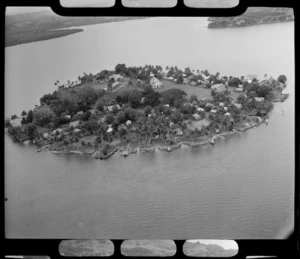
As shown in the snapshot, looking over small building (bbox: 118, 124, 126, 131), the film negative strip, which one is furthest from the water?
small building (bbox: 118, 124, 126, 131)

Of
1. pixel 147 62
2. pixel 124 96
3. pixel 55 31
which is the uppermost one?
pixel 55 31

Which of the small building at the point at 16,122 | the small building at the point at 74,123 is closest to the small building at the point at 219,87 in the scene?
the small building at the point at 74,123

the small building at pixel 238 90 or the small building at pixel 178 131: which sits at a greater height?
the small building at pixel 238 90

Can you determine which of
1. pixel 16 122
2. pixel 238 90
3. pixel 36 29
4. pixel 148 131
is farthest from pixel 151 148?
pixel 36 29

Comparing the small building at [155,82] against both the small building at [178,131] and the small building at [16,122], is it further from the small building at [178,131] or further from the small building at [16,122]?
the small building at [16,122]

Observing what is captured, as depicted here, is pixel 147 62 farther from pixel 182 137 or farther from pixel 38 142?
pixel 38 142

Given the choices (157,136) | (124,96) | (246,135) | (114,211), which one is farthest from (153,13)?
(114,211)

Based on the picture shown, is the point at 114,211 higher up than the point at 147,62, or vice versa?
the point at 147,62
